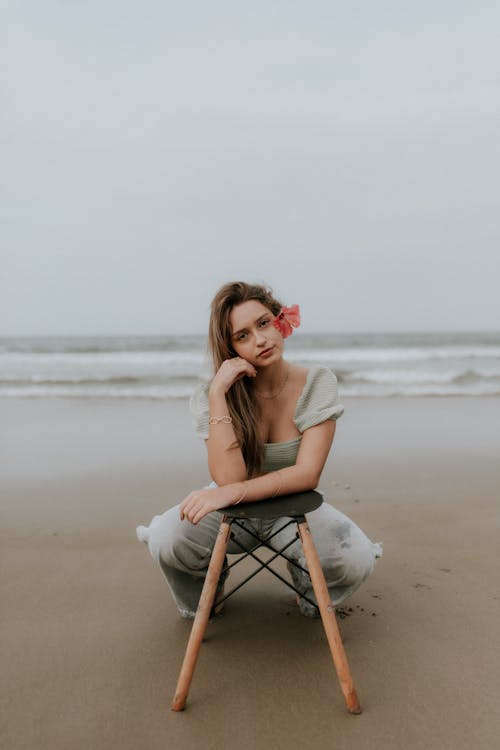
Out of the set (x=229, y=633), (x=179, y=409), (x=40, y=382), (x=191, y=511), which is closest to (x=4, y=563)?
(x=229, y=633)

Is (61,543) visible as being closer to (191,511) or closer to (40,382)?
(191,511)

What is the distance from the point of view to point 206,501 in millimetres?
2305

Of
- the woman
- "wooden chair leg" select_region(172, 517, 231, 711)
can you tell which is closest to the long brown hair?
the woman

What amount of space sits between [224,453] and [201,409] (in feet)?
0.91

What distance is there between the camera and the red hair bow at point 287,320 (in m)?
2.82

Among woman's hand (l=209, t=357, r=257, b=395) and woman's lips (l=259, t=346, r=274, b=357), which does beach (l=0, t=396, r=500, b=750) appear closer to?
woman's hand (l=209, t=357, r=257, b=395)

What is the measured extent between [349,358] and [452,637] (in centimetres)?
2019

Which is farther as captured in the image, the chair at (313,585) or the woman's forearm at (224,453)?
the woman's forearm at (224,453)

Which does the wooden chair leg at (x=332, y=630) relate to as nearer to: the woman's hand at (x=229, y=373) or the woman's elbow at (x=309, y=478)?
the woman's elbow at (x=309, y=478)

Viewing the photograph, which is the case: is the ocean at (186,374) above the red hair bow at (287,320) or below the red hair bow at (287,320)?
below

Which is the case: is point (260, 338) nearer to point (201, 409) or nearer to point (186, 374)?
point (201, 409)

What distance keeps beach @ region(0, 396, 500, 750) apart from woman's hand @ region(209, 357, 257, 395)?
111cm

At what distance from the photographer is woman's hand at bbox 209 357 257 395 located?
2.62 m

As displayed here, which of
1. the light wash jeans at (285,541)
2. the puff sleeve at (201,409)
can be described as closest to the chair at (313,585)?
the light wash jeans at (285,541)
